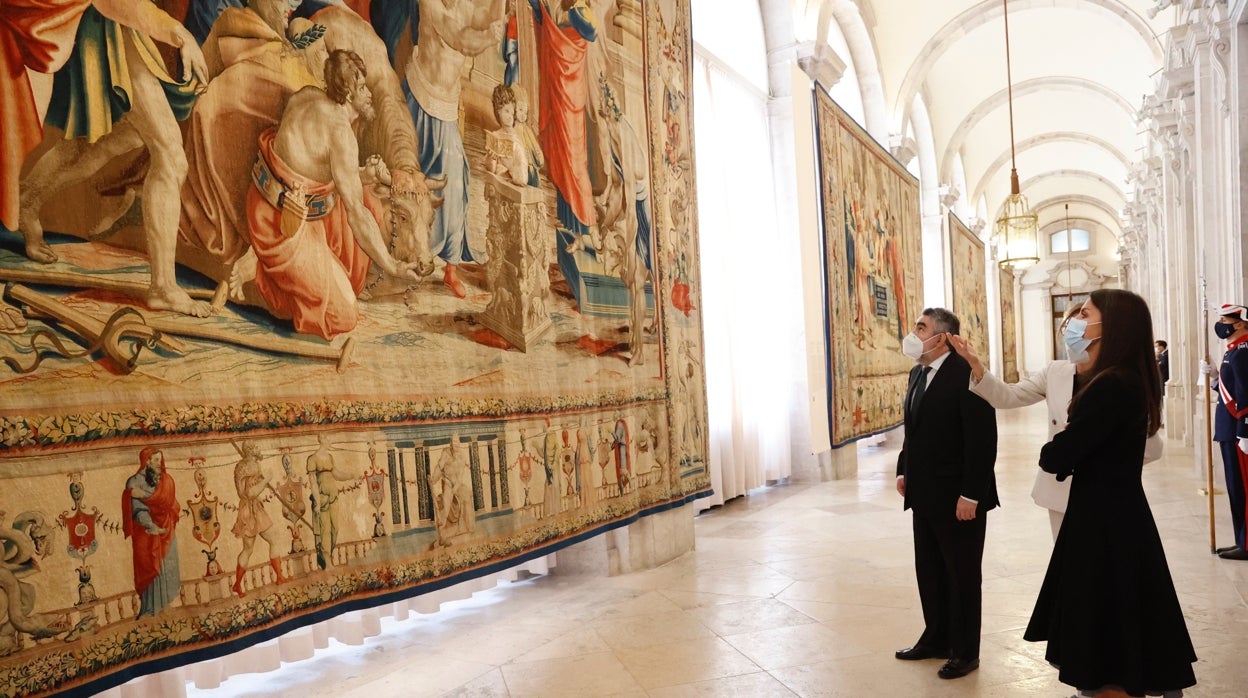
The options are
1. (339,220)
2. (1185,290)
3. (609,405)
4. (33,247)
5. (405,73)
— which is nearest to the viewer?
(33,247)

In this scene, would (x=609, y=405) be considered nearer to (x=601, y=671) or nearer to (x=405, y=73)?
(x=601, y=671)

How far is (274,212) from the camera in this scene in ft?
13.8

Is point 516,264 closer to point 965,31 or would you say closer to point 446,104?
point 446,104

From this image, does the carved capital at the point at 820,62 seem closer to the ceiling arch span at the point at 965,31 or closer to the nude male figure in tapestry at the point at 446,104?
the ceiling arch span at the point at 965,31

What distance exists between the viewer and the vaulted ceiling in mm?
16625

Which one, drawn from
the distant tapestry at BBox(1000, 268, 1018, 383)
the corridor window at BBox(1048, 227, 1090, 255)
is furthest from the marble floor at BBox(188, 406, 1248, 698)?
the corridor window at BBox(1048, 227, 1090, 255)

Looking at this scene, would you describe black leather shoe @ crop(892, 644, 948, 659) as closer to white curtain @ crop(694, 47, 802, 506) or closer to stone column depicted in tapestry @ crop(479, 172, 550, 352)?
stone column depicted in tapestry @ crop(479, 172, 550, 352)

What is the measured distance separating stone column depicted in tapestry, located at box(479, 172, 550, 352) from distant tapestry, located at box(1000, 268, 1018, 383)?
120 feet

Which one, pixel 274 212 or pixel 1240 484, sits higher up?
pixel 274 212

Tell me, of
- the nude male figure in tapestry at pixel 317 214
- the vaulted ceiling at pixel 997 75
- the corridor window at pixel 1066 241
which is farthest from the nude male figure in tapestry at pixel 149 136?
the corridor window at pixel 1066 241

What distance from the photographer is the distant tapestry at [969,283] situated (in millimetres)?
23922

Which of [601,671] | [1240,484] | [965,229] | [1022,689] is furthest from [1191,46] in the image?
[965,229]

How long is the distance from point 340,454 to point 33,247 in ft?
5.37

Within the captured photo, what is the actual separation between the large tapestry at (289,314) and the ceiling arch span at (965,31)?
12002 millimetres
